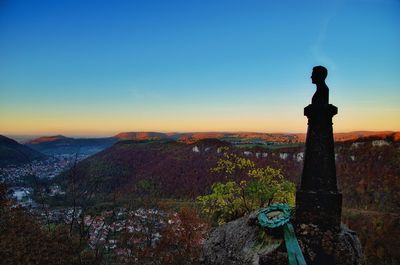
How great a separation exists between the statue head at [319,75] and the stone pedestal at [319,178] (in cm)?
47

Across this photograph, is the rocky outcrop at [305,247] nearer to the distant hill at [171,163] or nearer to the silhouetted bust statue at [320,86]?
the silhouetted bust statue at [320,86]

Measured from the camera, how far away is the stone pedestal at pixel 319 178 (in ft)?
16.8

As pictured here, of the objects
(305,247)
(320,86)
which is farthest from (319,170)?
(320,86)

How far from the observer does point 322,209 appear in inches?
203

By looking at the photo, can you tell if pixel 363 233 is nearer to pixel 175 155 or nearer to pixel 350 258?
pixel 350 258

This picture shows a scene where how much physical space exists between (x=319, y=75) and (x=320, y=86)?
20 centimetres

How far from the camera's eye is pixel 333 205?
5.12m

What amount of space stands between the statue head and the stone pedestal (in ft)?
1.54

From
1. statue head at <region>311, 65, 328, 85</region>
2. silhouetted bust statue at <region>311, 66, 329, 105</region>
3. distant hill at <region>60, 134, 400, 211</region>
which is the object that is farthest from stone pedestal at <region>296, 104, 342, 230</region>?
distant hill at <region>60, 134, 400, 211</region>

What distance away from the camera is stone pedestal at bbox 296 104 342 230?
16.8 feet

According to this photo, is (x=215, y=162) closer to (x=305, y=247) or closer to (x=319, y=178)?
(x=319, y=178)

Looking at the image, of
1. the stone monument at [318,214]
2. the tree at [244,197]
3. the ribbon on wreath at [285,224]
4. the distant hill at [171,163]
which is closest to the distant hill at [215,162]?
the distant hill at [171,163]

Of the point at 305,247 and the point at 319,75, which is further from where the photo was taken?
the point at 319,75

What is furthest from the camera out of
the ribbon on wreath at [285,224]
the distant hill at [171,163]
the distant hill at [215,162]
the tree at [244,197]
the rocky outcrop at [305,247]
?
the distant hill at [171,163]
